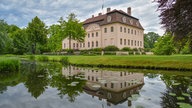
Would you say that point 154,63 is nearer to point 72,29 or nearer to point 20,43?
point 72,29

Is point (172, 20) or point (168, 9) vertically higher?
point (168, 9)

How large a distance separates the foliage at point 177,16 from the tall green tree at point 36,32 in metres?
38.9

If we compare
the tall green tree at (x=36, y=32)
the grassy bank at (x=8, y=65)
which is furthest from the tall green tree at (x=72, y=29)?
the grassy bank at (x=8, y=65)

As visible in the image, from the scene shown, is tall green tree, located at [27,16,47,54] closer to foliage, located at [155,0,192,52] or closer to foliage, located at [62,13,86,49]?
foliage, located at [62,13,86,49]

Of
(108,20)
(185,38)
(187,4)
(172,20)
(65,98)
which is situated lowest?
(65,98)

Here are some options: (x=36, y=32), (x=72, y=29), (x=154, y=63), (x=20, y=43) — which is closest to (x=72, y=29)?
(x=72, y=29)

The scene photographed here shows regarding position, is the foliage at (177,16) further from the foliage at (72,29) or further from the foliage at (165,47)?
the foliage at (72,29)

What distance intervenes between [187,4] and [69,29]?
2502 cm

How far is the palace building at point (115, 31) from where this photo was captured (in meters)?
32.0

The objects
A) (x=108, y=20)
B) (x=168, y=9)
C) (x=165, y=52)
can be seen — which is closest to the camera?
(x=168, y=9)

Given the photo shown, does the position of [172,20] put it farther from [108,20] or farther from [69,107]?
[108,20]

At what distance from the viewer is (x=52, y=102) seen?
445 centimetres

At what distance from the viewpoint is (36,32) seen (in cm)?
4338

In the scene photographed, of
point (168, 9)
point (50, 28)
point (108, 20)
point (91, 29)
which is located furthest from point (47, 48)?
point (168, 9)
